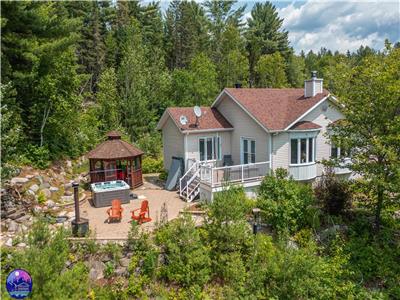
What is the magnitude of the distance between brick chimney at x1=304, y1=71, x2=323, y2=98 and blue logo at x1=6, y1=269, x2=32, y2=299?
55.0 ft

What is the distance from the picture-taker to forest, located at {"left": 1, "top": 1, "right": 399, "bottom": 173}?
51.9 ft

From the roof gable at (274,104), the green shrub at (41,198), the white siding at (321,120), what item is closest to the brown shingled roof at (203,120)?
the roof gable at (274,104)

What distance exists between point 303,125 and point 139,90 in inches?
688

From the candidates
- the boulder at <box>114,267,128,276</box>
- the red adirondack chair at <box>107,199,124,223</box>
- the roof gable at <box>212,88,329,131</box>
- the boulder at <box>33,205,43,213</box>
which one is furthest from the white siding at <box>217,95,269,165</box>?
the boulder at <box>33,205,43,213</box>

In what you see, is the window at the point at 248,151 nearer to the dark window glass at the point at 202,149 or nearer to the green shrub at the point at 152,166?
the dark window glass at the point at 202,149

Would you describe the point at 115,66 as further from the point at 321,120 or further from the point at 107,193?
the point at 321,120

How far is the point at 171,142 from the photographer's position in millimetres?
19766

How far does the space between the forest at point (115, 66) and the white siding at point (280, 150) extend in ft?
11.1

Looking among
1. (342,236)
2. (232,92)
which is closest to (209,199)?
(342,236)

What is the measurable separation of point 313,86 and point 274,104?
8.33 ft

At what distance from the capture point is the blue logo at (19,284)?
7500 millimetres

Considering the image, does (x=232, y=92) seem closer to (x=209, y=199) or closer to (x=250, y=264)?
(x=209, y=199)

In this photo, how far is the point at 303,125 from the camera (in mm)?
16344

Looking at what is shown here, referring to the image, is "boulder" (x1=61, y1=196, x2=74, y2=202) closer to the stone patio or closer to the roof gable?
the stone patio
